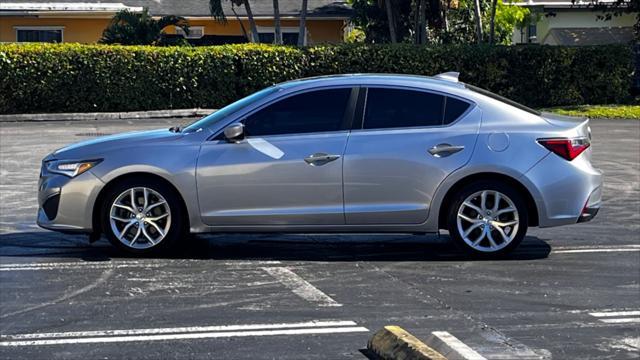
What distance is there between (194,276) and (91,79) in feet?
61.8

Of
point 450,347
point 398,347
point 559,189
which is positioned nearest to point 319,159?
point 559,189

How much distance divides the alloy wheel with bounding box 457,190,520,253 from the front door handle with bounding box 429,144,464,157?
432 mm

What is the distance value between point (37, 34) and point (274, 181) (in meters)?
27.2

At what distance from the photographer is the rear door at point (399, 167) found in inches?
342

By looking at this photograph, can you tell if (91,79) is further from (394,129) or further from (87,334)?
(87,334)

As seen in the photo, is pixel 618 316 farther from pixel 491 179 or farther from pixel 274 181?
pixel 274 181

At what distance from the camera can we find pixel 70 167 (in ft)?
28.9

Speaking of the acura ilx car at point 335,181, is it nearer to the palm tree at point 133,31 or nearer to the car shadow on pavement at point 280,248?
the car shadow on pavement at point 280,248

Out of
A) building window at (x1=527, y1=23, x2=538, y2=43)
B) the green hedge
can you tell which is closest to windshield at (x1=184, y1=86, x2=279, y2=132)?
the green hedge

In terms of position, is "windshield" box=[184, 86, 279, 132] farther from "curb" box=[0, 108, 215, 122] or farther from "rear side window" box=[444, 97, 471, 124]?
"curb" box=[0, 108, 215, 122]

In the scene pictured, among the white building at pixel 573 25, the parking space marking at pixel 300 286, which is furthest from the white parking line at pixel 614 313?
the white building at pixel 573 25

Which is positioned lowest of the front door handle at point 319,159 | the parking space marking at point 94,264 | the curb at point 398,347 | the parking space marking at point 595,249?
the parking space marking at point 94,264

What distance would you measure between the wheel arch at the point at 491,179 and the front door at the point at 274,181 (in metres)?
0.89

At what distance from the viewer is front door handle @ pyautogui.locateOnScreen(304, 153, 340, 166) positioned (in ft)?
28.5
